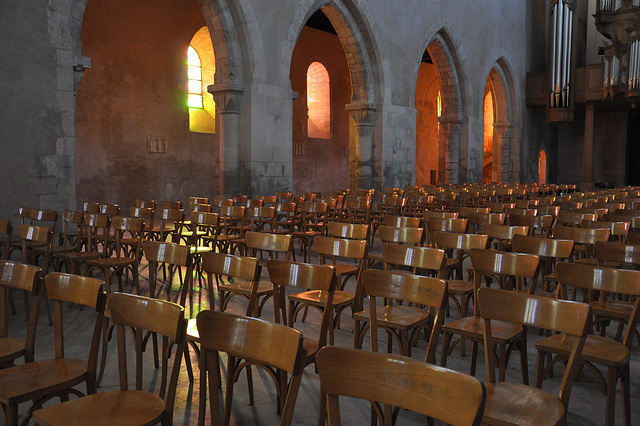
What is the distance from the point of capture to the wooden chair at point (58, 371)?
2.42m

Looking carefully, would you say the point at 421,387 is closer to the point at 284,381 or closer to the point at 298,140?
the point at 284,381

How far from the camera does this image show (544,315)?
7.93ft

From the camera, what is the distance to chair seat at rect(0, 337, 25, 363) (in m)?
2.85

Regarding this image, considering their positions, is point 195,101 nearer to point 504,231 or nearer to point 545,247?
point 504,231

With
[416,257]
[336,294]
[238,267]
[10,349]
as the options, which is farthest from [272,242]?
[10,349]

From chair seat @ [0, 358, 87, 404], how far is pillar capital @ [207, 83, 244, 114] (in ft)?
29.9

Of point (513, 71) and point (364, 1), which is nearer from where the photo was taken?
point (364, 1)

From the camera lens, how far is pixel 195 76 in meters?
16.3

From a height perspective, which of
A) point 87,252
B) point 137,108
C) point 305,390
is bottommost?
point 305,390

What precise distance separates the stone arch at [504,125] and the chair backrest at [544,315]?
856 inches

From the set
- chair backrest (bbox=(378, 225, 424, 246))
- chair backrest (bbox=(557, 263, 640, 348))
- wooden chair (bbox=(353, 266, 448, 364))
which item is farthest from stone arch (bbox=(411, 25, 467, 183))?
wooden chair (bbox=(353, 266, 448, 364))

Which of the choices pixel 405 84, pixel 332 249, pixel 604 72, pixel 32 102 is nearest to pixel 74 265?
pixel 332 249

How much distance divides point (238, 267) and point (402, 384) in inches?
77.2

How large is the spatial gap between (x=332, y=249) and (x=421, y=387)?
2.69 m
